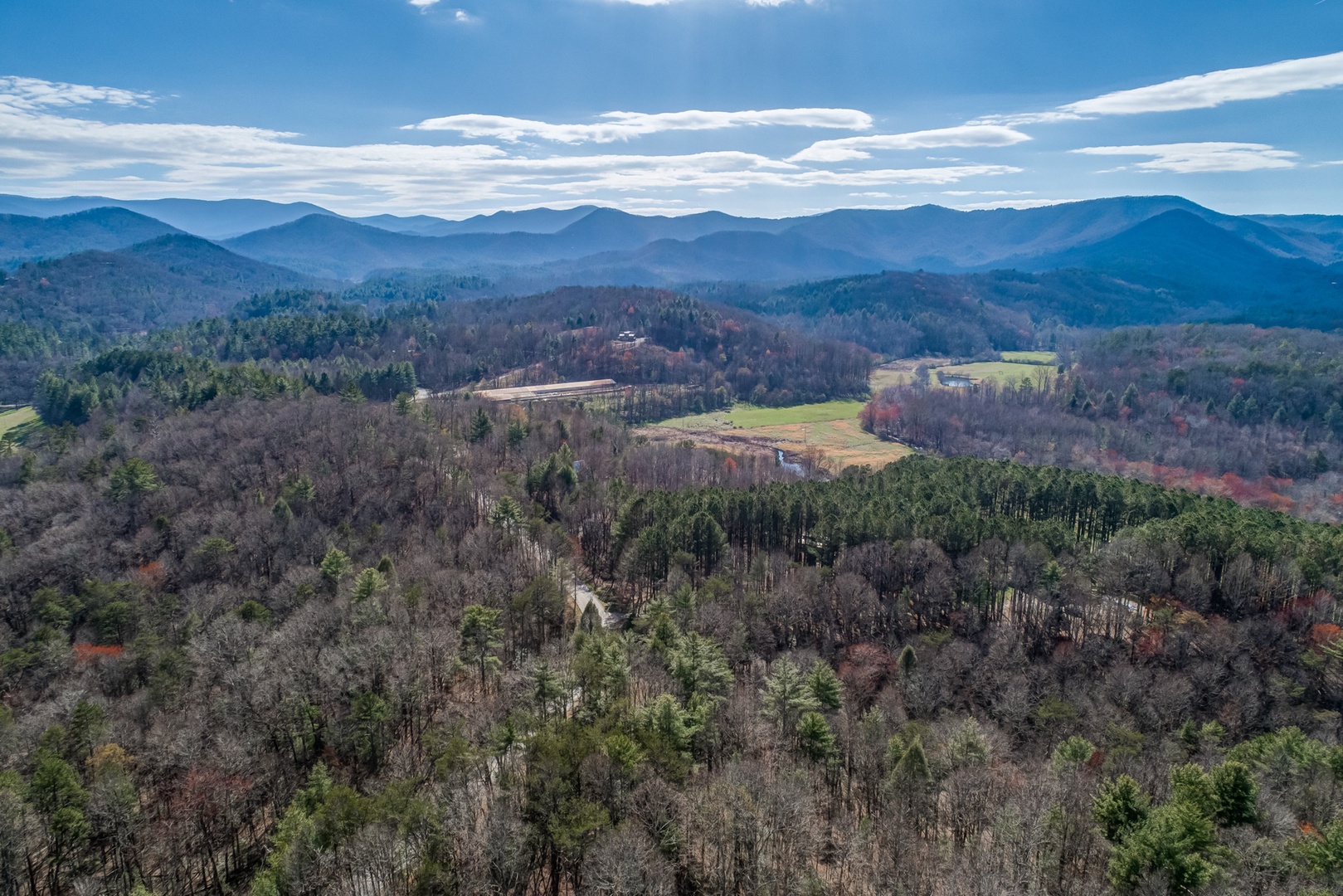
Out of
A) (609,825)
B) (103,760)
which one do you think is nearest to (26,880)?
(103,760)

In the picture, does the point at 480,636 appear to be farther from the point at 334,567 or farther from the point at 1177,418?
the point at 1177,418

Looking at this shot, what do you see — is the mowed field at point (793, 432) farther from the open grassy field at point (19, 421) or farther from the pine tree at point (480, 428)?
the open grassy field at point (19, 421)

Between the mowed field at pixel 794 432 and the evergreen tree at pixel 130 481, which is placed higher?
the evergreen tree at pixel 130 481

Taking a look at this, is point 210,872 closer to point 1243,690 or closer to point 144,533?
point 144,533

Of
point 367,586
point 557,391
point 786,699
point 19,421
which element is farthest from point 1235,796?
point 19,421

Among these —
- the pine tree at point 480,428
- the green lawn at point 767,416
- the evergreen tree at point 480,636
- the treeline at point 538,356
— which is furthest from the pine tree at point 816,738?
the treeline at point 538,356

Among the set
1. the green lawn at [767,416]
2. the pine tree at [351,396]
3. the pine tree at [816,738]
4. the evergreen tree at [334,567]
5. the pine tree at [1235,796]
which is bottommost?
the green lawn at [767,416]
